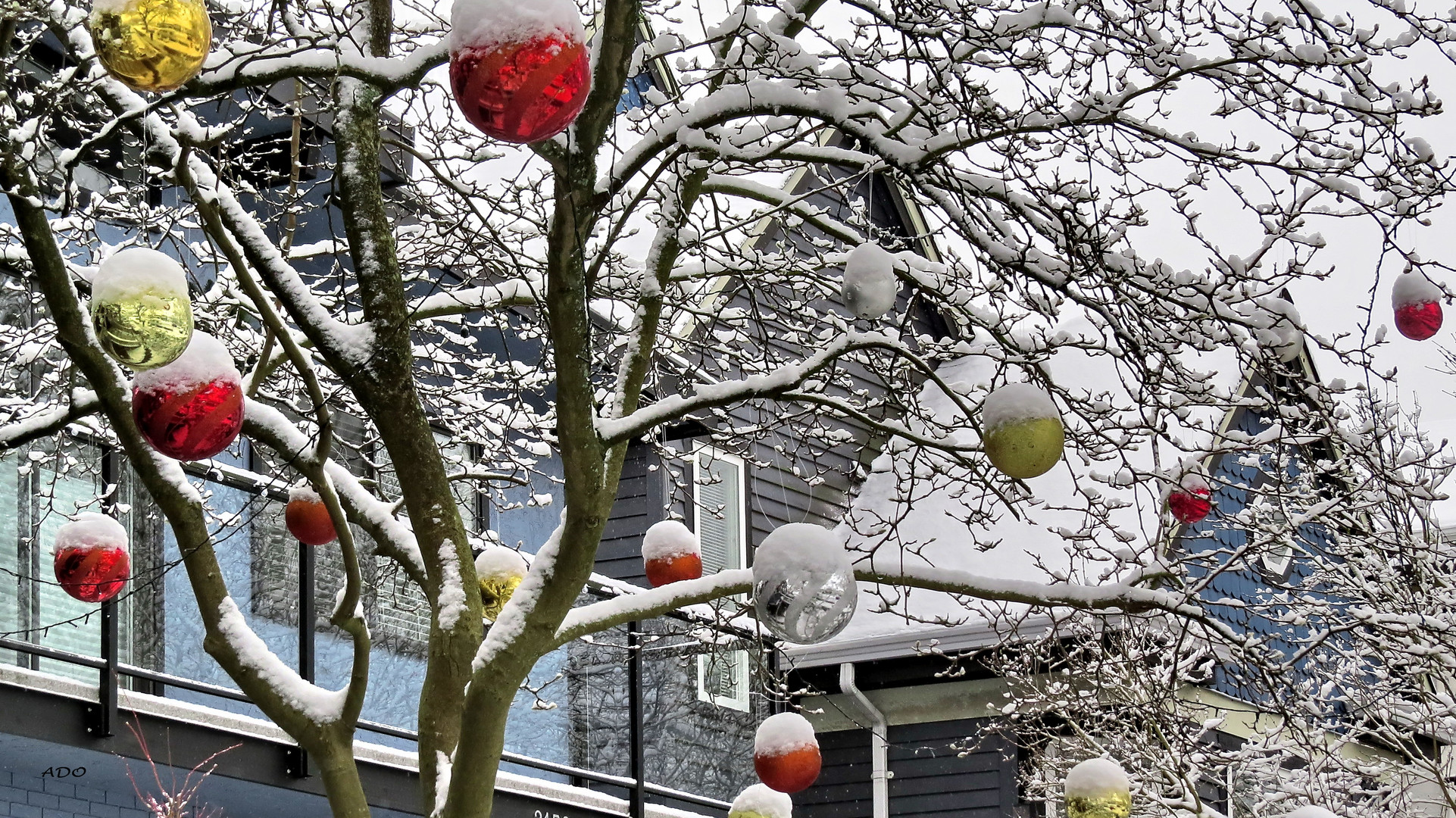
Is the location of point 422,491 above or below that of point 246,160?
below

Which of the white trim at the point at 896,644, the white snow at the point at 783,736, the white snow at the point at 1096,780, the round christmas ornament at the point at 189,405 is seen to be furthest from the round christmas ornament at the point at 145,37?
the white trim at the point at 896,644

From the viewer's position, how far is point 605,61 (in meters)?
4.07

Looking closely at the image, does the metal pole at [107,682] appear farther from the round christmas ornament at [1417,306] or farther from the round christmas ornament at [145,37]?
the round christmas ornament at [1417,306]

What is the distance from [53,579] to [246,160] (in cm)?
408

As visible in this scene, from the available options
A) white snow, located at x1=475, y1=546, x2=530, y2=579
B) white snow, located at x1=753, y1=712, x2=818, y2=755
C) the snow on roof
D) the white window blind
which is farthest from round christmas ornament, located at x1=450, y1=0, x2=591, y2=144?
the white window blind

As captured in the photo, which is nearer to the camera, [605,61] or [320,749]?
[605,61]

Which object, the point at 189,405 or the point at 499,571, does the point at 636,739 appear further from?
the point at 189,405

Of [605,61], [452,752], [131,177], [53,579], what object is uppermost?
[131,177]

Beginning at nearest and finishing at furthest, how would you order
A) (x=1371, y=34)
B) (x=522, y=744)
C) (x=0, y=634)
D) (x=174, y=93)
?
(x=174, y=93) → (x=1371, y=34) → (x=0, y=634) → (x=522, y=744)

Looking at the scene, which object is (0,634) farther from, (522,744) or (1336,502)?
(1336,502)

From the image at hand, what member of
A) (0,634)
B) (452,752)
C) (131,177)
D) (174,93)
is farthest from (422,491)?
(131,177)

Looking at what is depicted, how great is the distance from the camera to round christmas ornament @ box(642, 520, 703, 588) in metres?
6.05

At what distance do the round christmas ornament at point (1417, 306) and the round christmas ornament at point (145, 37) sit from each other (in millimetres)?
3429

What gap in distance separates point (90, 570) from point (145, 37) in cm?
264
